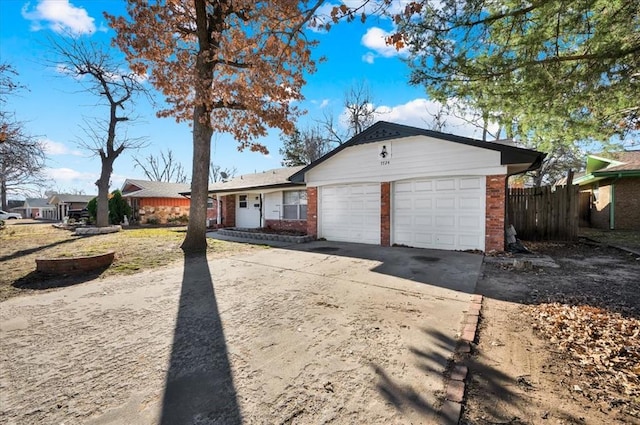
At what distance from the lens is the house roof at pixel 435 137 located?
25.4 feet

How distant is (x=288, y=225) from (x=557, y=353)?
12386mm

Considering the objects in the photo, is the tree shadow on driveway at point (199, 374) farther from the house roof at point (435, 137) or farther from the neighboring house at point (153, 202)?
the neighboring house at point (153, 202)

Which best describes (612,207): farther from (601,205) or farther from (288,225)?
(288,225)

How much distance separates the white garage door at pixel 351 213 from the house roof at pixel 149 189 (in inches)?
691

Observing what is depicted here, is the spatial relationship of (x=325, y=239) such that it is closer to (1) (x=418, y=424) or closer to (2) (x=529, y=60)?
(2) (x=529, y=60)

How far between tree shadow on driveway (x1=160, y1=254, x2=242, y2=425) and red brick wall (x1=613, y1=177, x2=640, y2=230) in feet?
61.1

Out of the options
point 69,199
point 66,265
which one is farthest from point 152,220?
point 69,199

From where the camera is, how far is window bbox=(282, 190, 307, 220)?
14.0m

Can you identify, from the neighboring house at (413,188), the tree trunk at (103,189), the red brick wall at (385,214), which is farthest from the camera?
the tree trunk at (103,189)

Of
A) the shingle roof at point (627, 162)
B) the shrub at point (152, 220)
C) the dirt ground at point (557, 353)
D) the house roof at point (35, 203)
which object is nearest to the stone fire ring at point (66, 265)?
the dirt ground at point (557, 353)

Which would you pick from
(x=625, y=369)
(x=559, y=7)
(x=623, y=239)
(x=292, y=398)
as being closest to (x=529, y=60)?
(x=559, y=7)

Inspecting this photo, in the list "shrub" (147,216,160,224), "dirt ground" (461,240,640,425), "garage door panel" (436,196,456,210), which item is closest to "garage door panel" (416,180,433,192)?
Answer: "garage door panel" (436,196,456,210)

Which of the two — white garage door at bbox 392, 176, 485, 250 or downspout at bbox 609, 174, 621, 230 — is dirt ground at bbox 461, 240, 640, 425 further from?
downspout at bbox 609, 174, 621, 230

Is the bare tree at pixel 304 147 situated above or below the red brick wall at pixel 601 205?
above
